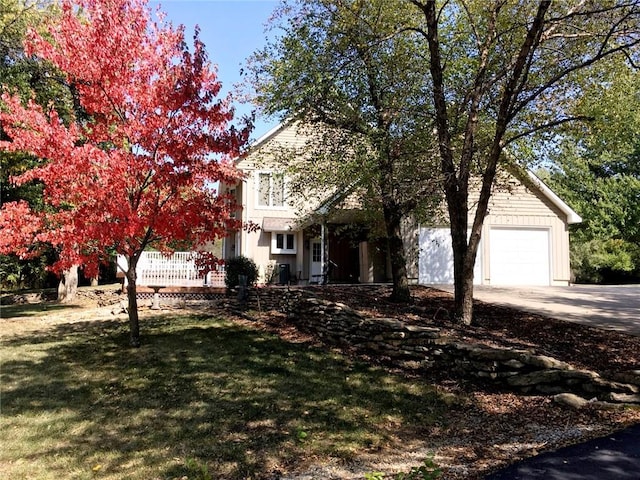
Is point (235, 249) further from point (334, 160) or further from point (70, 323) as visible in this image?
point (334, 160)

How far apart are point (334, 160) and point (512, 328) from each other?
483 centimetres

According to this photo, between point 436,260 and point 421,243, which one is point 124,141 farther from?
point 436,260

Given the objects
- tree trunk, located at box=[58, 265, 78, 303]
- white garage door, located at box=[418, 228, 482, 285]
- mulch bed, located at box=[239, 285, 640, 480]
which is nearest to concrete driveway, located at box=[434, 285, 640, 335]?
mulch bed, located at box=[239, 285, 640, 480]

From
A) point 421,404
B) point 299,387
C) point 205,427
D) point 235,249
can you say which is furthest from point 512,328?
point 235,249

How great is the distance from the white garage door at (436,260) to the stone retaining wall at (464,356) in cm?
797

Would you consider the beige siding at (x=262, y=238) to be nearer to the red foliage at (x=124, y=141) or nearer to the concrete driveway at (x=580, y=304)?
the concrete driveway at (x=580, y=304)

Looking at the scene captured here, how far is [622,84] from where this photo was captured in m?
9.57

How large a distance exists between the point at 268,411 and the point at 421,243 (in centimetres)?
1239

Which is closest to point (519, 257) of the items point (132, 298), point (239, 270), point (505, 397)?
point (239, 270)

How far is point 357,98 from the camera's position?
33.1 feet

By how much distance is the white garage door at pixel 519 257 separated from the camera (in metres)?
17.5

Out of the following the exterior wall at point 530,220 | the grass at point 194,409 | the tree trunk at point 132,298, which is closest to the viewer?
the grass at point 194,409

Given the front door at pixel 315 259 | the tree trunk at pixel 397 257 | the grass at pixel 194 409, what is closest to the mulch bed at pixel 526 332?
the tree trunk at pixel 397 257

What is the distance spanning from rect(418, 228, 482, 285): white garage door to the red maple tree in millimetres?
9941
